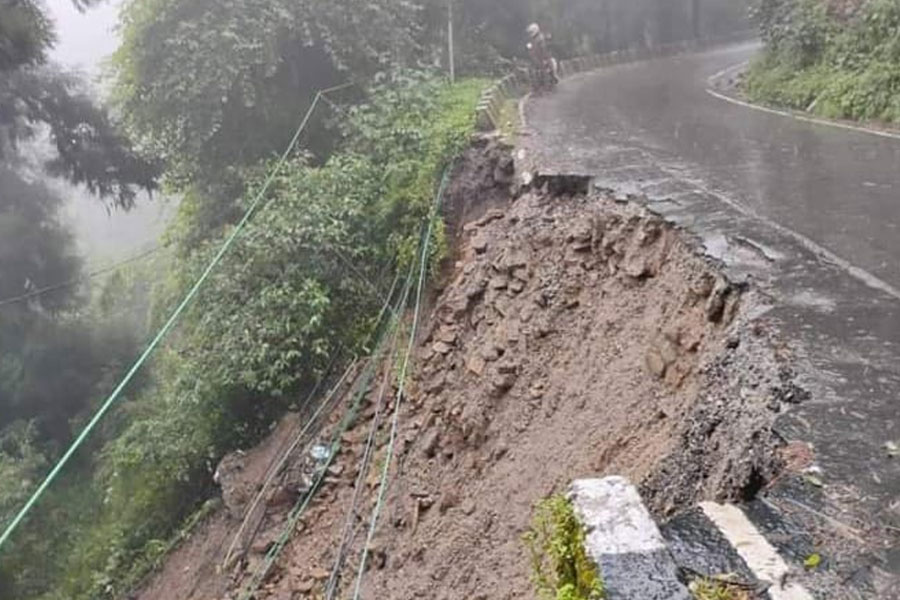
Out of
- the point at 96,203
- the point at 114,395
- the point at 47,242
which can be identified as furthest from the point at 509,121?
the point at 96,203

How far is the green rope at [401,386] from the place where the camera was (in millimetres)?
5711

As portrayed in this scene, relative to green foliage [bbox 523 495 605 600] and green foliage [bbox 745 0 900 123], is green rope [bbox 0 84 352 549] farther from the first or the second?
green foliage [bbox 745 0 900 123]

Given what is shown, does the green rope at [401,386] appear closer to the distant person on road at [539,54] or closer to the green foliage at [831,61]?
→ the green foliage at [831,61]

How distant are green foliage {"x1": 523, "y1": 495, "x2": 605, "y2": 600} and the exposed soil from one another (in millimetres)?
732

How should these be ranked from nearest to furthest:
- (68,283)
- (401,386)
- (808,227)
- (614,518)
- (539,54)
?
(614,518)
(808,227)
(401,386)
(68,283)
(539,54)

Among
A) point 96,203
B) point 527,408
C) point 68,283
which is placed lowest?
point 68,283

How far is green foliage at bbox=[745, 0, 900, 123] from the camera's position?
10.4 metres

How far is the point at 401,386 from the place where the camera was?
23.0ft

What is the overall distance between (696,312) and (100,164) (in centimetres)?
1287

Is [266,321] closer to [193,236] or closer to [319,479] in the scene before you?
[319,479]

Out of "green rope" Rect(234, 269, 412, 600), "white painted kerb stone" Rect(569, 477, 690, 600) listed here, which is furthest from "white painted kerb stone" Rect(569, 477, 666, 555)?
"green rope" Rect(234, 269, 412, 600)

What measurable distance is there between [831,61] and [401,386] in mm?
9176

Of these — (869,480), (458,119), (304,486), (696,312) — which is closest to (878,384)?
(869,480)

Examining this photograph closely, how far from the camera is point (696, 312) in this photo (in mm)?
4656
